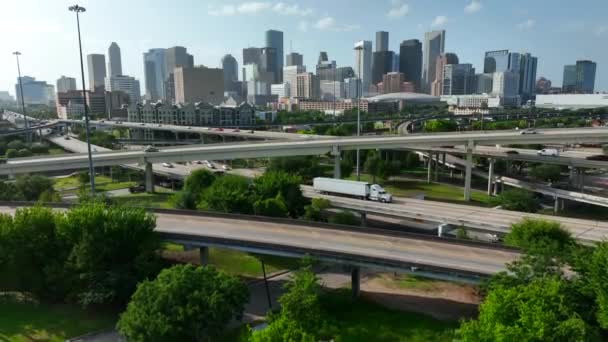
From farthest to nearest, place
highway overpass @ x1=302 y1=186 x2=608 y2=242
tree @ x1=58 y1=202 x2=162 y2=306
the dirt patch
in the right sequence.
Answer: highway overpass @ x1=302 y1=186 x2=608 y2=242
the dirt patch
tree @ x1=58 y1=202 x2=162 y2=306

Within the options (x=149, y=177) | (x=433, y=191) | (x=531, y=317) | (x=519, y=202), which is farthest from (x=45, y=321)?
(x=433, y=191)

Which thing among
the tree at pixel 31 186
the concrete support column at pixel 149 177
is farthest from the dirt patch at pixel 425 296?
the tree at pixel 31 186

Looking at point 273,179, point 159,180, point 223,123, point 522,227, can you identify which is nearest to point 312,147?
point 273,179

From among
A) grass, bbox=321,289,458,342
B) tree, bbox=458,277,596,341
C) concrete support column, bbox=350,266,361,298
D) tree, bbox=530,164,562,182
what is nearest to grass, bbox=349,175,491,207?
tree, bbox=530,164,562,182

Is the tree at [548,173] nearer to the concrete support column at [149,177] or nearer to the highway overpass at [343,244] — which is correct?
the highway overpass at [343,244]

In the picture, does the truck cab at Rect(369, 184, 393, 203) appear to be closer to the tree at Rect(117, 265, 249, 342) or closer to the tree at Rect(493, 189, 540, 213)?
the tree at Rect(493, 189, 540, 213)

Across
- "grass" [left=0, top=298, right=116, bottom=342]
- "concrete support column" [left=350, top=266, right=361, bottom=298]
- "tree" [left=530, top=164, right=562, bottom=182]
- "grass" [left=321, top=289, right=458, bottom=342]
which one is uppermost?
"tree" [left=530, top=164, right=562, bottom=182]

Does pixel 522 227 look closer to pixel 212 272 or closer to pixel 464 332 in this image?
pixel 464 332

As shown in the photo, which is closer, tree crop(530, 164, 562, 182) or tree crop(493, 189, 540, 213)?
tree crop(493, 189, 540, 213)
